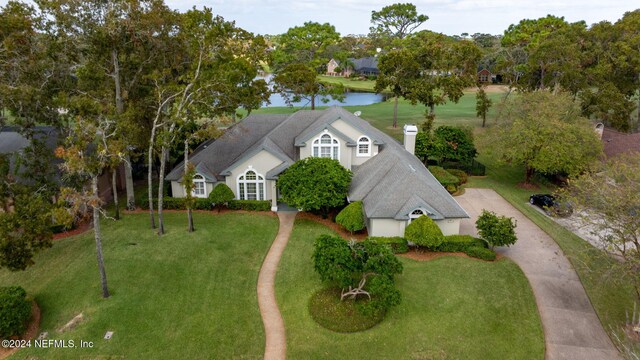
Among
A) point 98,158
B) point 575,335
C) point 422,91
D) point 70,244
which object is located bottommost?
point 575,335

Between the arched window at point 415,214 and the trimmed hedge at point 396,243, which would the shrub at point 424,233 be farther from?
the arched window at point 415,214

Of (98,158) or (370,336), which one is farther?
(98,158)

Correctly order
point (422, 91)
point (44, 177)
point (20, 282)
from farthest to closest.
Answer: point (422, 91) → point (44, 177) → point (20, 282)

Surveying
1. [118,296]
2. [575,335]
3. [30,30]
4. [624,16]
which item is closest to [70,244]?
[118,296]

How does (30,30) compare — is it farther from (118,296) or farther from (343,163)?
(343,163)

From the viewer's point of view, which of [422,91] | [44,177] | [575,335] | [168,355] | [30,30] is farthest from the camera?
[422,91]

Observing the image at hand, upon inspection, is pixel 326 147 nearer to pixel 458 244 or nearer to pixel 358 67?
pixel 458 244

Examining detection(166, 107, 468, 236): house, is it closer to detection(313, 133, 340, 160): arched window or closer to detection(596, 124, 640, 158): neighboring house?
detection(313, 133, 340, 160): arched window

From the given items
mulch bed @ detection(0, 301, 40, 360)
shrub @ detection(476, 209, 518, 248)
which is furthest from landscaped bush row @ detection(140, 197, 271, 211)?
shrub @ detection(476, 209, 518, 248)
